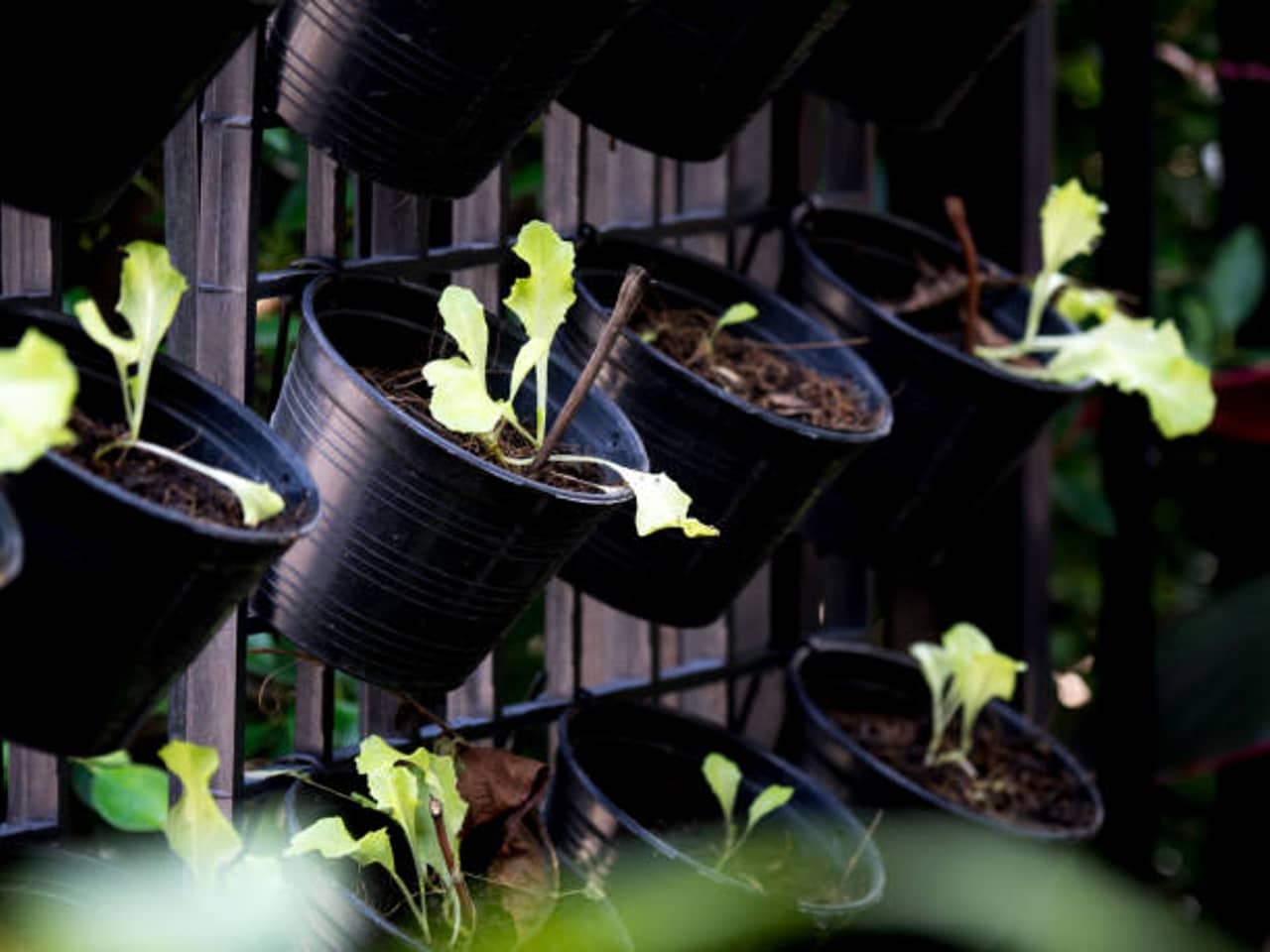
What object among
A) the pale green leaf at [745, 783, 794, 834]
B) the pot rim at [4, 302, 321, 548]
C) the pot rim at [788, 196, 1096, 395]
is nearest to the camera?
the pot rim at [4, 302, 321, 548]

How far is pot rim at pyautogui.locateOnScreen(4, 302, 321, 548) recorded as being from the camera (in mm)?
629

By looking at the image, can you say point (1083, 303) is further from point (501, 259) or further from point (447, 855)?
point (447, 855)

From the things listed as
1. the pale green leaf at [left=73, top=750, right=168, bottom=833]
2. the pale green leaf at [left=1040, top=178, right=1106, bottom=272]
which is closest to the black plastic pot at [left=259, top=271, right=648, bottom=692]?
the pale green leaf at [left=73, top=750, right=168, bottom=833]

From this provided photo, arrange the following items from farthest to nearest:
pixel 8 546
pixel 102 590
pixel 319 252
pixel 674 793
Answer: pixel 674 793
pixel 319 252
pixel 102 590
pixel 8 546

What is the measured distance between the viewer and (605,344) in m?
0.83

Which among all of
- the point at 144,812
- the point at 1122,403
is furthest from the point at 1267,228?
the point at 144,812

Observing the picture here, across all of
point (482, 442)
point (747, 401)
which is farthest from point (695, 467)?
point (482, 442)

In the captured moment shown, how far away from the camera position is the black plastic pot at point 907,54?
4.20ft

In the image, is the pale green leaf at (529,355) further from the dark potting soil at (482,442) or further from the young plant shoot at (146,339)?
the young plant shoot at (146,339)

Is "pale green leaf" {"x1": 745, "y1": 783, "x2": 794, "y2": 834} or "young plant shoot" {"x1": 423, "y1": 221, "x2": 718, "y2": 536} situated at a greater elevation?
"young plant shoot" {"x1": 423, "y1": 221, "x2": 718, "y2": 536}

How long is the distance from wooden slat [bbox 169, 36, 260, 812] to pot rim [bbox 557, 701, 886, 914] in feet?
0.74

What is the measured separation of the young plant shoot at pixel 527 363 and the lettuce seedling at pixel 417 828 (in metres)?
0.15

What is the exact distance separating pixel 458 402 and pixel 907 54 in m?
0.61

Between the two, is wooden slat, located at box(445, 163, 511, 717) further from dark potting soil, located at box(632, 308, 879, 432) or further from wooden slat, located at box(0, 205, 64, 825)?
wooden slat, located at box(0, 205, 64, 825)
